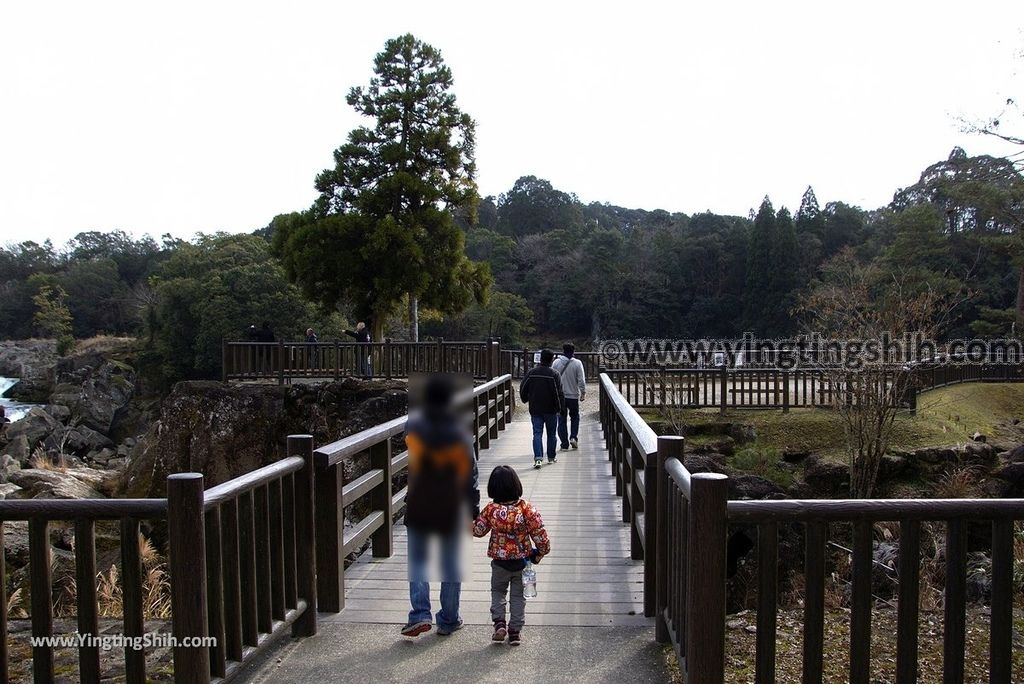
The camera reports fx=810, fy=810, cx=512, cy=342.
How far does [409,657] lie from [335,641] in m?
0.47

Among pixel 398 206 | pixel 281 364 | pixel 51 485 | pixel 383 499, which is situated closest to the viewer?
pixel 383 499

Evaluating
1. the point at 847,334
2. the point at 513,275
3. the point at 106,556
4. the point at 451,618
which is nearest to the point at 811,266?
→ the point at 513,275

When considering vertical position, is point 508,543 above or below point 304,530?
below

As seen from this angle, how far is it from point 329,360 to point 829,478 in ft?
39.8

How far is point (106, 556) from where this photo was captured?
1231cm

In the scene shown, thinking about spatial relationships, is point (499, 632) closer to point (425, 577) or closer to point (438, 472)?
point (425, 577)

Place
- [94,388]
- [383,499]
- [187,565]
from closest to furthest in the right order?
1. [187,565]
2. [383,499]
3. [94,388]

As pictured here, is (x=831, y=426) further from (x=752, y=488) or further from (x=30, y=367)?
(x=30, y=367)

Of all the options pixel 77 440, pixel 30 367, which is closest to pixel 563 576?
pixel 77 440

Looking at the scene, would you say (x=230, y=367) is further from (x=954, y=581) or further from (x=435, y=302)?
(x=954, y=581)

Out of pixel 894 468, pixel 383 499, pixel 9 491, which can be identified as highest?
pixel 383 499

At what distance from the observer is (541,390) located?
10.6 metres

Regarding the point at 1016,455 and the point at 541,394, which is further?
the point at 1016,455

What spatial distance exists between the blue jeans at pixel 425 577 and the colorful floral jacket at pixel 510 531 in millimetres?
210
